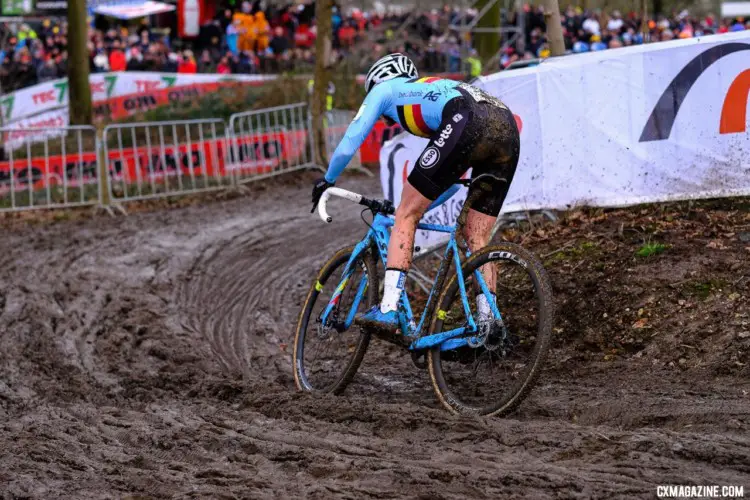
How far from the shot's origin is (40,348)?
8.35 meters

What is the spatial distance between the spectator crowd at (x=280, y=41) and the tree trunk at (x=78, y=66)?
3.13 m

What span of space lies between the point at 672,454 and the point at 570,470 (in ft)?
1.62

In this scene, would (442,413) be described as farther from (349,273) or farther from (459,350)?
(349,273)

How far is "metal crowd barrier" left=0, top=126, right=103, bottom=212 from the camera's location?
49.7ft

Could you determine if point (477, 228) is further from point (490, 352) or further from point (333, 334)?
point (333, 334)

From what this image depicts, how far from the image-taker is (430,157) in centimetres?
578

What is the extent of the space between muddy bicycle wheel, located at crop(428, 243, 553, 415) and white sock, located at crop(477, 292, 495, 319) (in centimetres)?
3

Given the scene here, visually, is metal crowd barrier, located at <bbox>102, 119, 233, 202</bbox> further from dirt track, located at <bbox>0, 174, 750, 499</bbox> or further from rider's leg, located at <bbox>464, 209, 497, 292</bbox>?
rider's leg, located at <bbox>464, 209, 497, 292</bbox>

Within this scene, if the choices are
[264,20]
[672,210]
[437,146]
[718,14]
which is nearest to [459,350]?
[437,146]

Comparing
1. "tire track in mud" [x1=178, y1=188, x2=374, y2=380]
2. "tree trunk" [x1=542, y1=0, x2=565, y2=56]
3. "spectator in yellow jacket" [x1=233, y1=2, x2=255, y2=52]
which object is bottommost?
"tire track in mud" [x1=178, y1=188, x2=374, y2=380]

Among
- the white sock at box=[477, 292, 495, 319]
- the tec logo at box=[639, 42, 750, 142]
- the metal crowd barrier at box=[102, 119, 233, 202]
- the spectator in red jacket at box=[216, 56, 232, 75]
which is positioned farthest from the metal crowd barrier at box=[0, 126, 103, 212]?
the white sock at box=[477, 292, 495, 319]

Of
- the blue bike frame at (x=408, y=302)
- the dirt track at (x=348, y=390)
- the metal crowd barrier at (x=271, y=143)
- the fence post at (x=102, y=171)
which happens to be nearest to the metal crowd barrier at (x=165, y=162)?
the fence post at (x=102, y=171)

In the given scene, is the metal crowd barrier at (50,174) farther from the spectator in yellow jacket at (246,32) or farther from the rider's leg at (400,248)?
the spectator in yellow jacket at (246,32)

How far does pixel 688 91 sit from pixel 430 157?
357 cm
